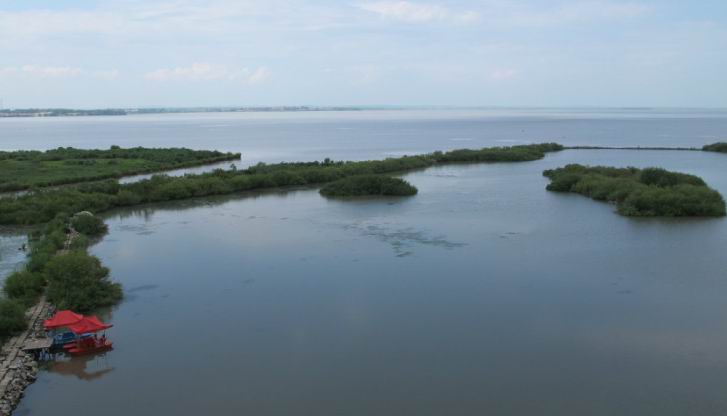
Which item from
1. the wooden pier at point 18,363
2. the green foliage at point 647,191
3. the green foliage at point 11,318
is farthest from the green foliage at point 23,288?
the green foliage at point 647,191

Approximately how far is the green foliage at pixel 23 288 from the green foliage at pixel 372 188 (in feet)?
68.8

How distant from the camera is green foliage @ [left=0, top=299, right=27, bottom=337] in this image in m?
14.6

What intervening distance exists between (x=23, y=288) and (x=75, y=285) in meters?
1.46

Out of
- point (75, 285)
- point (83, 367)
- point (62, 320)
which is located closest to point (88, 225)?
point (75, 285)

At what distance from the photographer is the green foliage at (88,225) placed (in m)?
26.5

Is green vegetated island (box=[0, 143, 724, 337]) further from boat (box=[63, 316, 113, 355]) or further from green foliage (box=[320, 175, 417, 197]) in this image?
boat (box=[63, 316, 113, 355])

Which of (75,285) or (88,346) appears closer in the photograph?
(88,346)

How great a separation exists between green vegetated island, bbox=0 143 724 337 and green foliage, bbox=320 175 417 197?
2.2 inches

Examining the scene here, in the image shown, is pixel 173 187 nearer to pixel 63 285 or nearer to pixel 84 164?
pixel 84 164

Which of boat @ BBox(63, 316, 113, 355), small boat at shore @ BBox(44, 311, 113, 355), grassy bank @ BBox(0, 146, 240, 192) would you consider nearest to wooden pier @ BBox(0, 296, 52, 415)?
small boat at shore @ BBox(44, 311, 113, 355)

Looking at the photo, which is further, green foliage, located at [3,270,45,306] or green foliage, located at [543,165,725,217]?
green foliage, located at [543,165,725,217]

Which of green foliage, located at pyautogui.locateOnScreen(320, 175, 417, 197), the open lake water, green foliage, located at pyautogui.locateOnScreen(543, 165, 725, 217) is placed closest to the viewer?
the open lake water

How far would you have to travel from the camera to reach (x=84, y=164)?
47656mm

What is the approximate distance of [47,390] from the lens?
13.0 m
